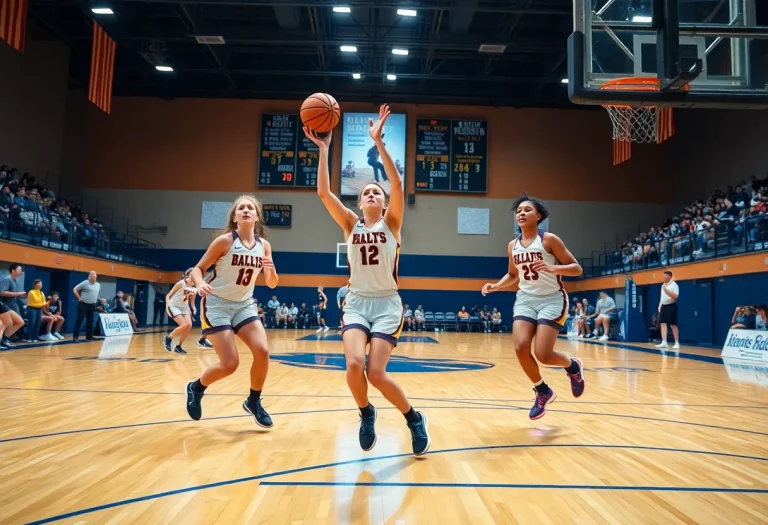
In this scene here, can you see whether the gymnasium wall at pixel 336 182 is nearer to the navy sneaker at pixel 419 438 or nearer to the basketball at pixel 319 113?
the basketball at pixel 319 113

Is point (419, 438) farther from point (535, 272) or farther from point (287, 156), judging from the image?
point (287, 156)

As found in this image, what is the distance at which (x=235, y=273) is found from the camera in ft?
14.1

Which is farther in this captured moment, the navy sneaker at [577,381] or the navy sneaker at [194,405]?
the navy sneaker at [577,381]

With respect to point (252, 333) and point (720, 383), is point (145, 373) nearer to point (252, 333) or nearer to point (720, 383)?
point (252, 333)

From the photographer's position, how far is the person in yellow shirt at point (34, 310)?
37.2ft

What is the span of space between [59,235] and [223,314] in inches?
521

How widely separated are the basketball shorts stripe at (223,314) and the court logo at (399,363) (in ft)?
13.5

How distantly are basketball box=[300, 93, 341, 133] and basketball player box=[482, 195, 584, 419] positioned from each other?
174 cm

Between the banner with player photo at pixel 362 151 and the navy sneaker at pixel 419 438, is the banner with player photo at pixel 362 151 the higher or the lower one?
the higher one

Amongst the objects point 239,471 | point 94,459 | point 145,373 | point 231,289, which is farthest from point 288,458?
point 145,373

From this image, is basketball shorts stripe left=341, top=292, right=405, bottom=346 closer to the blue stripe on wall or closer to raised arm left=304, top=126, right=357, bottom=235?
raised arm left=304, top=126, right=357, bottom=235

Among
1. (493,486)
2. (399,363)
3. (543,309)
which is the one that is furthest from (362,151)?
→ (493,486)

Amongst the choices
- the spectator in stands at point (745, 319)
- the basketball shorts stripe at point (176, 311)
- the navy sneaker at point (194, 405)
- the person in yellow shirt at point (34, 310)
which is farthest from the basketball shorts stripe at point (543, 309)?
the person in yellow shirt at point (34, 310)

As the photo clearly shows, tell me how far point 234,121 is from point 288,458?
75.8 feet
